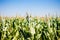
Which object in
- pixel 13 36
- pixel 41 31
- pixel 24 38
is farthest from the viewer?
pixel 13 36

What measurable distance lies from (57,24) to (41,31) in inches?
32.7

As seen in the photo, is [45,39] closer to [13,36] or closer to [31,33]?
[31,33]

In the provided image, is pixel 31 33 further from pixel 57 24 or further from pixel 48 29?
pixel 57 24

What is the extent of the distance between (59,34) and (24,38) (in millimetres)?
1317

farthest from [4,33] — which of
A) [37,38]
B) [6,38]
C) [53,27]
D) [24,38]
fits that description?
[53,27]

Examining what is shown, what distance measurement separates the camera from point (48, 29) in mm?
4871

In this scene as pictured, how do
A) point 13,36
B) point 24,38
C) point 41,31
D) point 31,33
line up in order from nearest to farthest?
point 31,33
point 24,38
point 41,31
point 13,36

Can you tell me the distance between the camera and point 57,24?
17.7 ft

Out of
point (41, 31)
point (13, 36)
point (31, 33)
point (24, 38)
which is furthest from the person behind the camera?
point (13, 36)

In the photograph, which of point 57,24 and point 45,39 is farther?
point 57,24

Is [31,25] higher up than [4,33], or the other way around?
[31,25]

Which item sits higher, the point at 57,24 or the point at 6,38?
the point at 57,24

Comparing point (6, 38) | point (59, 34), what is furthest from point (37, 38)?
point (6, 38)

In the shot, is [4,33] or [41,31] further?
[4,33]
